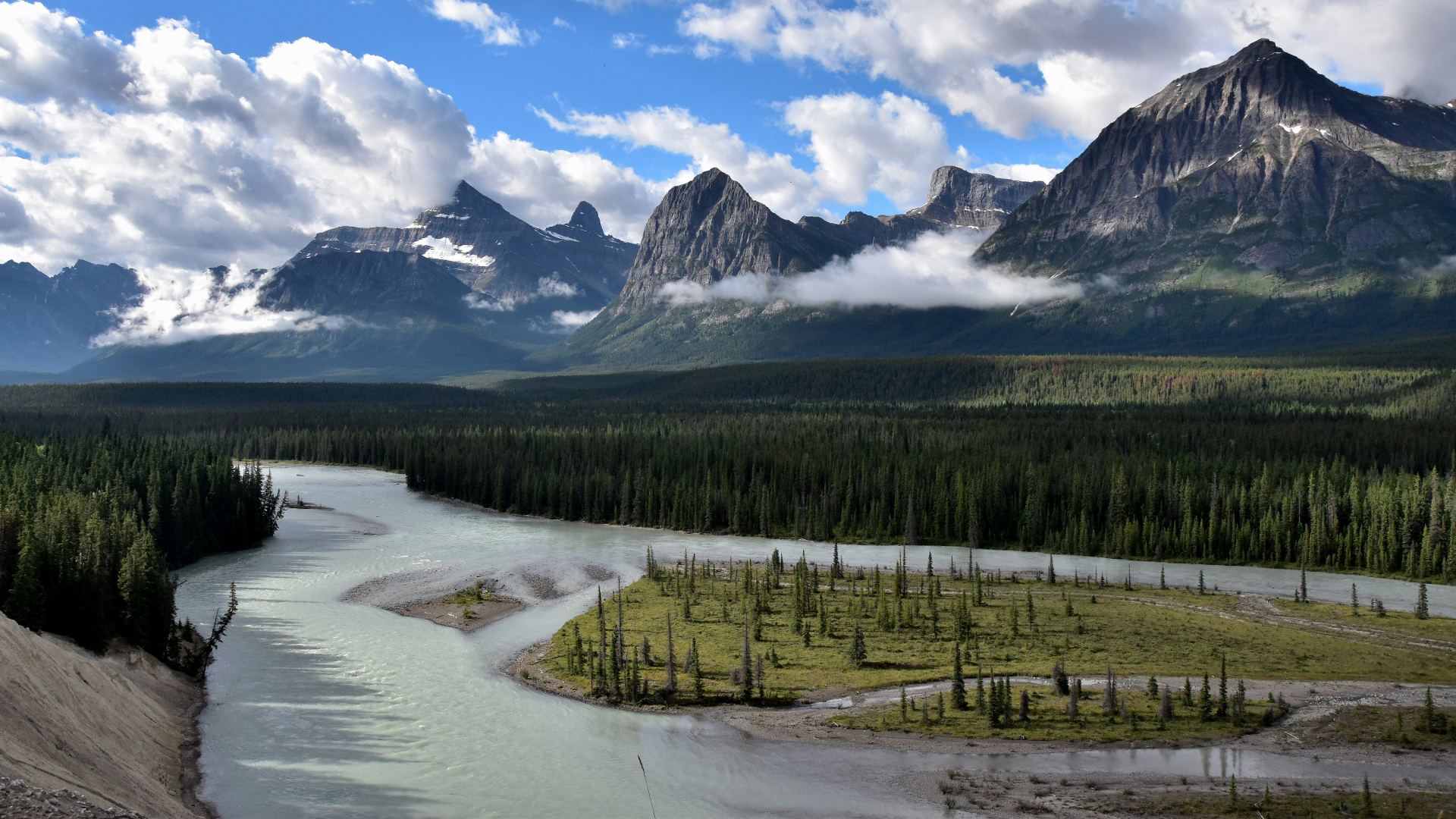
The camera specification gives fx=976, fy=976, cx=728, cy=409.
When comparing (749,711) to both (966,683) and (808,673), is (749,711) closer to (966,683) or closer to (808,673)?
(808,673)

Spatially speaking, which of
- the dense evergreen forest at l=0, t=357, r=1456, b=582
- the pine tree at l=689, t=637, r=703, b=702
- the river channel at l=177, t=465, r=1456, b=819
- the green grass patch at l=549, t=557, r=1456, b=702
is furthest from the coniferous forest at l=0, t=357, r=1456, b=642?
the pine tree at l=689, t=637, r=703, b=702

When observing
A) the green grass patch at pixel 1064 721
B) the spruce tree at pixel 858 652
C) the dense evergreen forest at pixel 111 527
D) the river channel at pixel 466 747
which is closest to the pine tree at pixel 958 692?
the green grass patch at pixel 1064 721

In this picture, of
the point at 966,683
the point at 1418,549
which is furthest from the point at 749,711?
the point at 1418,549

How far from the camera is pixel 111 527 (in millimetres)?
65500

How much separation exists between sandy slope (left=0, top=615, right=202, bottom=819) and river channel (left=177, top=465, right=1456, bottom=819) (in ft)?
6.45

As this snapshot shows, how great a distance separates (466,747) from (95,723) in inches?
592

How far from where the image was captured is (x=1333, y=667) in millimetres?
58438

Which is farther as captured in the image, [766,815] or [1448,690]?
[1448,690]

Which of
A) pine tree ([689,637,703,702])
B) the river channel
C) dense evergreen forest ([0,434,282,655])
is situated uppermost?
dense evergreen forest ([0,434,282,655])

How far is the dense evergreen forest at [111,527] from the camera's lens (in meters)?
50.1

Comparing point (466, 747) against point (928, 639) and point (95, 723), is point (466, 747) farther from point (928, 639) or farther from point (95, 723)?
point (928, 639)

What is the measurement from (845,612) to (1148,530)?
5471 centimetres

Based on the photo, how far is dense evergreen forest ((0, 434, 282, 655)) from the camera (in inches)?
1972

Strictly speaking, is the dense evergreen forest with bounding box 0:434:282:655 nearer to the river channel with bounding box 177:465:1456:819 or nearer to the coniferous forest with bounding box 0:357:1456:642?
the coniferous forest with bounding box 0:357:1456:642
